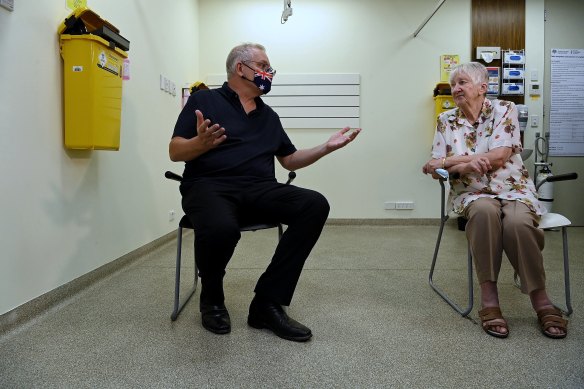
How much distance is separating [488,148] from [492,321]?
0.76 meters

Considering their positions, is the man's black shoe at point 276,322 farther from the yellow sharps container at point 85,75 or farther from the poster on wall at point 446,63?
the poster on wall at point 446,63

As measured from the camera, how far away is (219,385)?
1.21 m

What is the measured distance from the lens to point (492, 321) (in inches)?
63.2

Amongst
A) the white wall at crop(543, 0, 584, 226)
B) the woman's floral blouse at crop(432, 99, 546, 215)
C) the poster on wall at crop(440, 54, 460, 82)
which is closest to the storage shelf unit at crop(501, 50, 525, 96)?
the white wall at crop(543, 0, 584, 226)

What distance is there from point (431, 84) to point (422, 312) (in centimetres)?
319

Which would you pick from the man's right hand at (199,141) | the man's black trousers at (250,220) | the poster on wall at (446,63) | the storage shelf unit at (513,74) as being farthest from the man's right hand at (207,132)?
the storage shelf unit at (513,74)

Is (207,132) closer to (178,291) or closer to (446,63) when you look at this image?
(178,291)

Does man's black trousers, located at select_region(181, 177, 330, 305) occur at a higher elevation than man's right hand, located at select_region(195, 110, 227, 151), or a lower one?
lower

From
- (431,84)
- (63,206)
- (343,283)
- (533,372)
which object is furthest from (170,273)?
(431,84)

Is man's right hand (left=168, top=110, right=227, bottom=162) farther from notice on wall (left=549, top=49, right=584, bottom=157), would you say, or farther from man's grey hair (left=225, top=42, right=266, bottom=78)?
notice on wall (left=549, top=49, right=584, bottom=157)

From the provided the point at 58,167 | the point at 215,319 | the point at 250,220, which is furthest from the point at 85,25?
the point at 215,319

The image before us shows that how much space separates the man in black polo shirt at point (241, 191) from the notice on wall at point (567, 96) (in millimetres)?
3684

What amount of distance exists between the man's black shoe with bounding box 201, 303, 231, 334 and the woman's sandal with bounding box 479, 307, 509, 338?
1.01 meters

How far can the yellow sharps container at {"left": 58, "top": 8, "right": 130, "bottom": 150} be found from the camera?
6.13 feet
